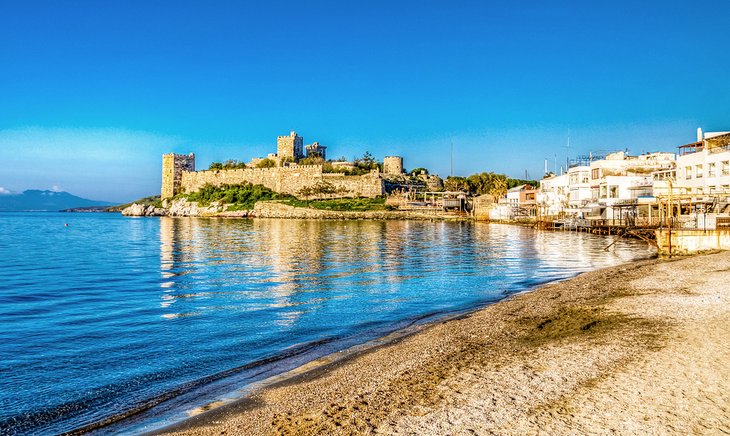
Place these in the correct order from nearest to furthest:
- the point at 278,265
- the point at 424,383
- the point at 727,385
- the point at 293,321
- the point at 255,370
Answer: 1. the point at 727,385
2. the point at 424,383
3. the point at 255,370
4. the point at 293,321
5. the point at 278,265

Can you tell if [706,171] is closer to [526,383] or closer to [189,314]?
[189,314]

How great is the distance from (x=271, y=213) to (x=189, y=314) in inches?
3628

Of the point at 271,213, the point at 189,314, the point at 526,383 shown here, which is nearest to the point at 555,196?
the point at 271,213

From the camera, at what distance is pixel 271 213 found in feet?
340

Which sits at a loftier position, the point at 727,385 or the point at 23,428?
the point at 727,385

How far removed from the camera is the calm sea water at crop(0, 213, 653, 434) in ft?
23.3

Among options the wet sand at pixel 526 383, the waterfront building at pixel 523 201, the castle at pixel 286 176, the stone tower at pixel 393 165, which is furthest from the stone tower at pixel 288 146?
the wet sand at pixel 526 383

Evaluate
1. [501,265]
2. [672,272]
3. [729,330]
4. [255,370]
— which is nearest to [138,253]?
[501,265]

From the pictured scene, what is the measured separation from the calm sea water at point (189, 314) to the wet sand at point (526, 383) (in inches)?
49.3

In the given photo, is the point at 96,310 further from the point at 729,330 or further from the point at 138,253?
the point at 138,253

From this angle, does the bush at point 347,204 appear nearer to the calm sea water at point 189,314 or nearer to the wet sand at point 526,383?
the calm sea water at point 189,314

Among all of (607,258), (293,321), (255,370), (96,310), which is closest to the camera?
(255,370)

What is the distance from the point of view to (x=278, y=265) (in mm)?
23438

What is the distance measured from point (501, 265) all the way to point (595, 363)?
16.8 m
